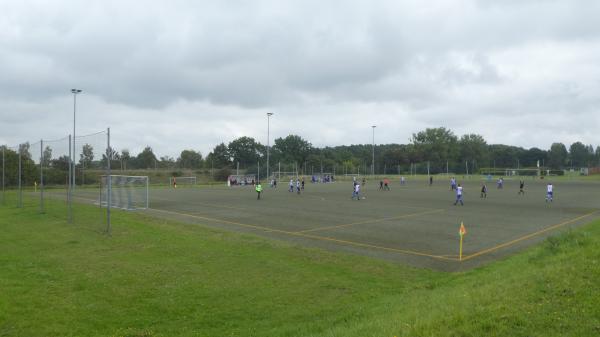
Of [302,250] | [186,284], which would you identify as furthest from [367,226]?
[186,284]

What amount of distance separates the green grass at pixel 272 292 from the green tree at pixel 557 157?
165 m

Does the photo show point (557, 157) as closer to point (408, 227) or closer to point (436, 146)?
point (436, 146)

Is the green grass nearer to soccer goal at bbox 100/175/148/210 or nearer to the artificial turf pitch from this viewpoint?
the artificial turf pitch

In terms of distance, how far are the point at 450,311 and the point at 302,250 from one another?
25.5ft

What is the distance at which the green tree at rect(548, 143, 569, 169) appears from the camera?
5999 inches

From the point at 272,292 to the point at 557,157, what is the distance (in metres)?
173

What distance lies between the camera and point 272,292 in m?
8.61

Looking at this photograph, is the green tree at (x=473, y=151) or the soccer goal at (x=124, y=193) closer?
the soccer goal at (x=124, y=193)

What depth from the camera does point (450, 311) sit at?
5.57 meters

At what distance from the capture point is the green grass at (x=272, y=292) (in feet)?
17.3

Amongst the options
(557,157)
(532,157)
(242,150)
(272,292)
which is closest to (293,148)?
(242,150)

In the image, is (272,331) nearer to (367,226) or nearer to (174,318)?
(174,318)

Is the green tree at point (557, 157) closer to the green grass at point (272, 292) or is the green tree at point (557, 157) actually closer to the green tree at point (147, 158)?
the green tree at point (147, 158)

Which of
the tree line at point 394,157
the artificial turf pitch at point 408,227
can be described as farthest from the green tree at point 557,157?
the artificial turf pitch at point 408,227
